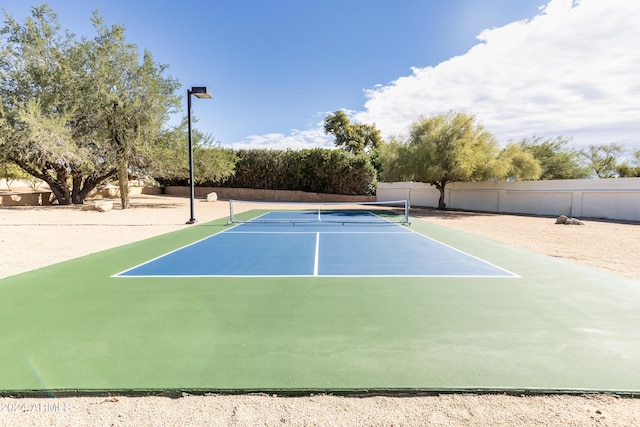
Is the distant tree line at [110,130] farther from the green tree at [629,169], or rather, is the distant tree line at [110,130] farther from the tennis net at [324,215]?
the green tree at [629,169]

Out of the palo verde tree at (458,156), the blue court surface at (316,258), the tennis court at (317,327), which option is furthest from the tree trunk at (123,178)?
the palo verde tree at (458,156)

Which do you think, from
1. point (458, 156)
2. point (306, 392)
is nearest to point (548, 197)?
point (458, 156)

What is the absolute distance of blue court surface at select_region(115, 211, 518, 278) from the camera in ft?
20.5

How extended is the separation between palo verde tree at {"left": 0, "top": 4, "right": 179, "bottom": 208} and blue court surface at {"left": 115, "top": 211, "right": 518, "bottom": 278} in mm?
14038

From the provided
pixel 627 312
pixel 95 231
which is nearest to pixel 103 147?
pixel 95 231

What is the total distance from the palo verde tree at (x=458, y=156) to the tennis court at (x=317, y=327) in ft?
47.1

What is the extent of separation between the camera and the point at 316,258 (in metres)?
7.50

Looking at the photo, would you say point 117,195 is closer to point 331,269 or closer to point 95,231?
point 95,231

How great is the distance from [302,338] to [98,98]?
22143 mm

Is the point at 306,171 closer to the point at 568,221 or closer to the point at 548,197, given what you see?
the point at 548,197

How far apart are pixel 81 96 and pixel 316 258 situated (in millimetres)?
20168

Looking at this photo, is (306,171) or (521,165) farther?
(306,171)

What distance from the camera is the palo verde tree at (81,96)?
18.6 m

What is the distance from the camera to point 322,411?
247cm
